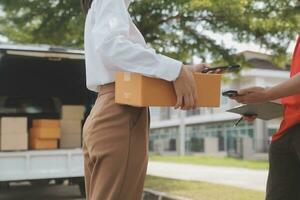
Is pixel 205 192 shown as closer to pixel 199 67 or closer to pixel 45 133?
pixel 45 133

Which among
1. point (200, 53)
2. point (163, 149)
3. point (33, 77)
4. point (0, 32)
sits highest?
point (0, 32)

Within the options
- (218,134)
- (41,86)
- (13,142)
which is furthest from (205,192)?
(218,134)

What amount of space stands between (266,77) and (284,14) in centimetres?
2061

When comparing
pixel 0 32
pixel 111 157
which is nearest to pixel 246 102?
pixel 111 157

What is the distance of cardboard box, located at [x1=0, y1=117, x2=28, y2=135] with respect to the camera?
791 cm

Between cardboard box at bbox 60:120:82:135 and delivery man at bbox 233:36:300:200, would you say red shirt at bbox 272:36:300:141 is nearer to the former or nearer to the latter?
delivery man at bbox 233:36:300:200

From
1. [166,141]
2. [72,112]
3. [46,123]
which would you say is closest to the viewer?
[46,123]

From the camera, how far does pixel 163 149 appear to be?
44688 millimetres

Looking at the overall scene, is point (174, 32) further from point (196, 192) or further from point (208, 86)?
point (208, 86)

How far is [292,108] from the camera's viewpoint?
283cm

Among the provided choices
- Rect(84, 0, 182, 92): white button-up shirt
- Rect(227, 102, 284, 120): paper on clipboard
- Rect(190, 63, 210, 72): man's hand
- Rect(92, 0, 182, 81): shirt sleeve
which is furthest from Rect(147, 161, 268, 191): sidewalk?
Rect(92, 0, 182, 81): shirt sleeve

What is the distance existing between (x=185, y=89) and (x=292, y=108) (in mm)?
1048

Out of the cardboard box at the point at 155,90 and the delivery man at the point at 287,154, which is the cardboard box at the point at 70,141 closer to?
the delivery man at the point at 287,154

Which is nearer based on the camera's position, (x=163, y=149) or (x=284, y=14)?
(x=284, y=14)
